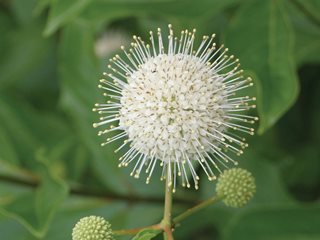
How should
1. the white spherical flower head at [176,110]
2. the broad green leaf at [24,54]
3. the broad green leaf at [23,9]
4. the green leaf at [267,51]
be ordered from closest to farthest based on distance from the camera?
the white spherical flower head at [176,110]
the green leaf at [267,51]
the broad green leaf at [23,9]
the broad green leaf at [24,54]

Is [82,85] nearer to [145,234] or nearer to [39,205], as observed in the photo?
[39,205]

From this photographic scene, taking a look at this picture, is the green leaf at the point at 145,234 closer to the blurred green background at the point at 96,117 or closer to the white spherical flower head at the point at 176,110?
the white spherical flower head at the point at 176,110

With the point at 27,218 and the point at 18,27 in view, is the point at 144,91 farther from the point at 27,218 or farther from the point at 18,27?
the point at 18,27

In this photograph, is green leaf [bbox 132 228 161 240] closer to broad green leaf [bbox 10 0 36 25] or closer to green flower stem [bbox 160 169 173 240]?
green flower stem [bbox 160 169 173 240]

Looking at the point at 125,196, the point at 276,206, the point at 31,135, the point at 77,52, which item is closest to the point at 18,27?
the point at 31,135

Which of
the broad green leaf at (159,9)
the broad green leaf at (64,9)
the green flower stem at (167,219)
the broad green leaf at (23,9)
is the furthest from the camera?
the broad green leaf at (23,9)

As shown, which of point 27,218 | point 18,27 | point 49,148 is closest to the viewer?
point 27,218

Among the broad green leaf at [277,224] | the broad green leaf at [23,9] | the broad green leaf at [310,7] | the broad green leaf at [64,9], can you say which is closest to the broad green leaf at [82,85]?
the broad green leaf at [64,9]
